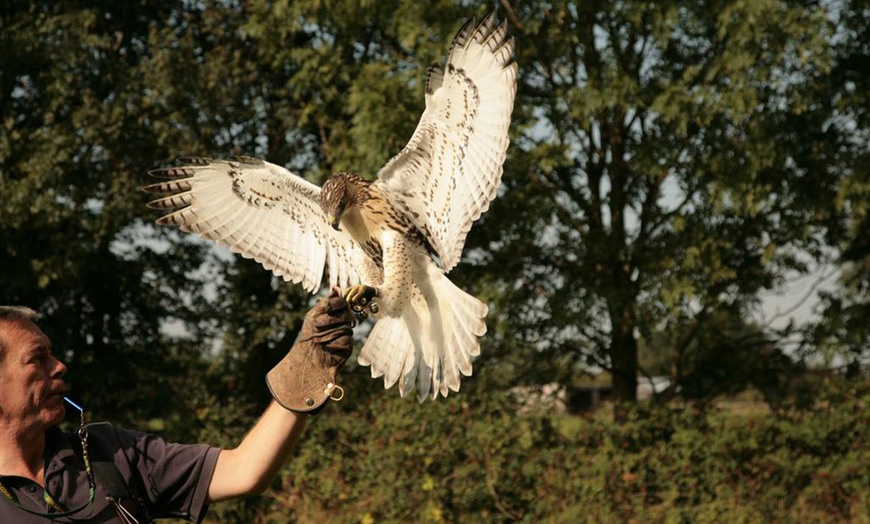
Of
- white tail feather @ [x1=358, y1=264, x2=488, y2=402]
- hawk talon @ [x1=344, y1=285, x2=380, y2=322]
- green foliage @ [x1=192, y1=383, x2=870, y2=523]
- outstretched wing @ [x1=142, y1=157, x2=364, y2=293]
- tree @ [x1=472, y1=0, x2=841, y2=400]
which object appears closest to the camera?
hawk talon @ [x1=344, y1=285, x2=380, y2=322]

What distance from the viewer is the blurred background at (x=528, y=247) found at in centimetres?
796

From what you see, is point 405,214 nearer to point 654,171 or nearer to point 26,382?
point 26,382

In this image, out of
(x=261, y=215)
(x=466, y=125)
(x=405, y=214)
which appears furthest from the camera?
(x=261, y=215)

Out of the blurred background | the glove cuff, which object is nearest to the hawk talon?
the glove cuff

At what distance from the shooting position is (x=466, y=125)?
3.80m

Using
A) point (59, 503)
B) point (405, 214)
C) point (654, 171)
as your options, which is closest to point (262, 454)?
point (59, 503)

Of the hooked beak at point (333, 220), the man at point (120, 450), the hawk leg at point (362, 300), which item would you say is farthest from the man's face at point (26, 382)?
the hooked beak at point (333, 220)

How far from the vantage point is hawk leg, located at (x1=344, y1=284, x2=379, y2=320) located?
3.49 meters

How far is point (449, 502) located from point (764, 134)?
4.11m

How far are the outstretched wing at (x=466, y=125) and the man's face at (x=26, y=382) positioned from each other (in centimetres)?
162

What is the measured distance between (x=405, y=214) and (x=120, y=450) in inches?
66.3

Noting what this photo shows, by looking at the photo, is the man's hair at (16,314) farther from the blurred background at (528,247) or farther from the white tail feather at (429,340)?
the blurred background at (528,247)

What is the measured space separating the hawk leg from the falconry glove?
72 centimetres

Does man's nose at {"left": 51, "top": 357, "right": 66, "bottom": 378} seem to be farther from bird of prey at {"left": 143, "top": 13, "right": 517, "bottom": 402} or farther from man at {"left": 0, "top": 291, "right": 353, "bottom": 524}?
bird of prey at {"left": 143, "top": 13, "right": 517, "bottom": 402}
